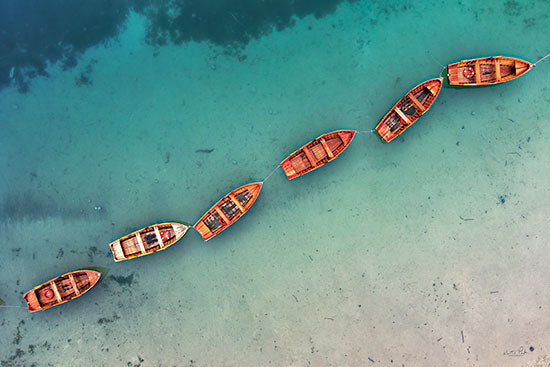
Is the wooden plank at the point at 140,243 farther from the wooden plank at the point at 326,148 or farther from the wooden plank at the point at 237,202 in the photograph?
the wooden plank at the point at 326,148

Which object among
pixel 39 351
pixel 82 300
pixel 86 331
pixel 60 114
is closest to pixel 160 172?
pixel 60 114

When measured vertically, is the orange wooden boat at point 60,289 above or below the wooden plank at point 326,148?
above

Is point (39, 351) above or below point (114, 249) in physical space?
below

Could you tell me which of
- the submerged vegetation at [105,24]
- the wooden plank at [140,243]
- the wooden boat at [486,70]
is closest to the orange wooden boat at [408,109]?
the wooden boat at [486,70]

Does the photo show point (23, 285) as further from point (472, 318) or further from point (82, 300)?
point (472, 318)

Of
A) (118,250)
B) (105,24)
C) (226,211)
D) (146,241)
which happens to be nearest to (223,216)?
(226,211)

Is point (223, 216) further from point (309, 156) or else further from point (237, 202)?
point (309, 156)
